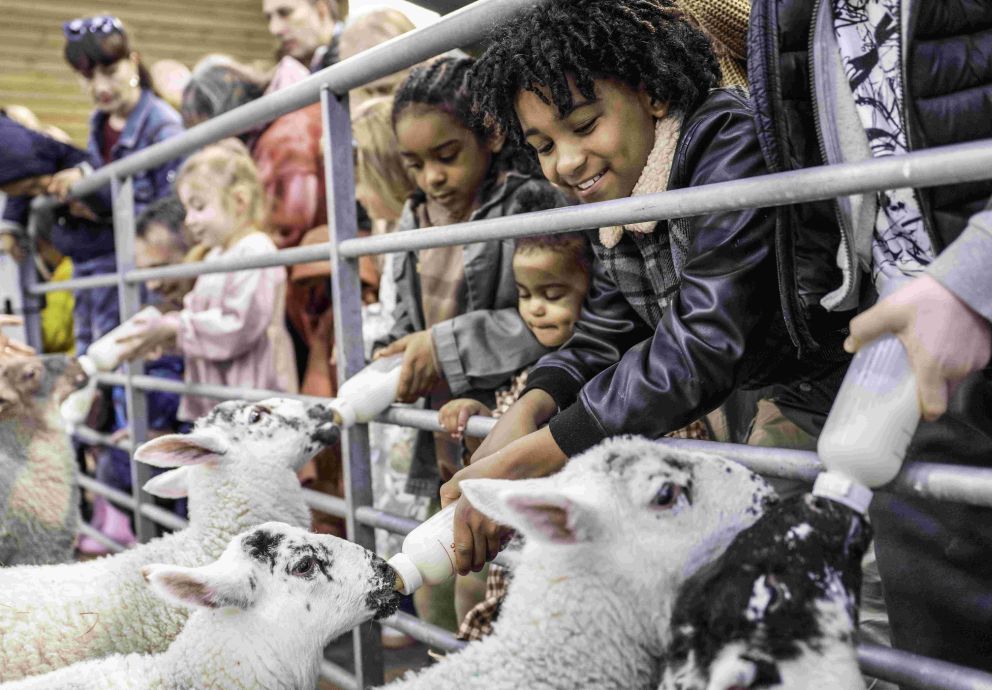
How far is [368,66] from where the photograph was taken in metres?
1.44

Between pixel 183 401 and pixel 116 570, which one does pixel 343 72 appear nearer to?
pixel 116 570

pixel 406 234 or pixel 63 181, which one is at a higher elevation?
pixel 63 181

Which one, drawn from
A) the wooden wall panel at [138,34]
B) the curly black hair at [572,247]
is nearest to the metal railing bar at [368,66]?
the curly black hair at [572,247]

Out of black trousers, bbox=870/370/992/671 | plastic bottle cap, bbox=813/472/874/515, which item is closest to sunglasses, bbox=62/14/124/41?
black trousers, bbox=870/370/992/671

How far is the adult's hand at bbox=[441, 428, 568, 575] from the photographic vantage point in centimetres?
94

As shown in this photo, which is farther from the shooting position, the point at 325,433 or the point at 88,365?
the point at 88,365

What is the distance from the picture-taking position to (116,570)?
4.36ft

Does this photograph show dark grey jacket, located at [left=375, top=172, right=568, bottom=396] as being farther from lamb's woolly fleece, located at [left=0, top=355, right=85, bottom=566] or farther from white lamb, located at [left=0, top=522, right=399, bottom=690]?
lamb's woolly fleece, located at [left=0, top=355, right=85, bottom=566]

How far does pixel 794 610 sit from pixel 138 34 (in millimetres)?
5157

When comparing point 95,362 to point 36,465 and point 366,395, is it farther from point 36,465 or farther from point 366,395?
point 366,395

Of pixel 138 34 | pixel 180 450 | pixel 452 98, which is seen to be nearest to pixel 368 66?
pixel 452 98

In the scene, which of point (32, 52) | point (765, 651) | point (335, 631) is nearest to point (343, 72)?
point (335, 631)

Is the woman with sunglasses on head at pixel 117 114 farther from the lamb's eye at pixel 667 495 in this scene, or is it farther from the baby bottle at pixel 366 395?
the lamb's eye at pixel 667 495

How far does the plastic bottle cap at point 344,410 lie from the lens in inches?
53.9
